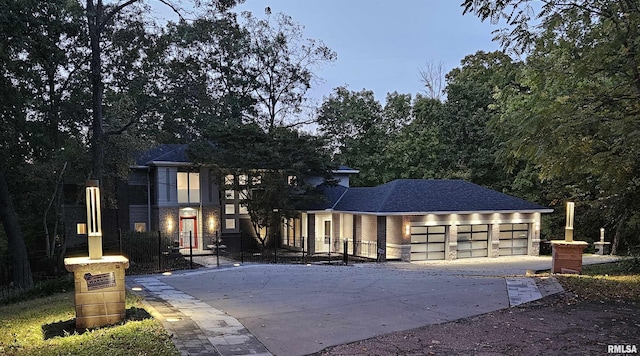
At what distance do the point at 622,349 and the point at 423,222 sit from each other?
1592 cm

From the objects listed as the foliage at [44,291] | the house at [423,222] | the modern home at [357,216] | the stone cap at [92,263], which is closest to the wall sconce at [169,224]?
the modern home at [357,216]

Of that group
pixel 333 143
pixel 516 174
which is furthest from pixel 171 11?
pixel 516 174

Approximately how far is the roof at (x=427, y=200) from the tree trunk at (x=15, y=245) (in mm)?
13172

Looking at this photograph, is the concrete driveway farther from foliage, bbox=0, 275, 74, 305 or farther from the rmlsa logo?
foliage, bbox=0, 275, 74, 305

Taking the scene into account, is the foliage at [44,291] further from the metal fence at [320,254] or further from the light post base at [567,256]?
the light post base at [567,256]

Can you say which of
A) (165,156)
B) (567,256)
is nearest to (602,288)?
(567,256)

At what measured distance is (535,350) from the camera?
466 cm

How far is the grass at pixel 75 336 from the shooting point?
173 inches

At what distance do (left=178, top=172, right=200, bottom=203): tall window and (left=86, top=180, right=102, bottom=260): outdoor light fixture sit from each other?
52.9ft

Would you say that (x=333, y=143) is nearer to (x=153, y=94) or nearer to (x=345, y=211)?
(x=345, y=211)

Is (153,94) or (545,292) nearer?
(545,292)

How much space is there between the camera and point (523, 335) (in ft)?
17.1

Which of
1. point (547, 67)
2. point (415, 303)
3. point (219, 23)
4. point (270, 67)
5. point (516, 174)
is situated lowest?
point (415, 303)

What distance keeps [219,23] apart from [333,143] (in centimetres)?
1823
